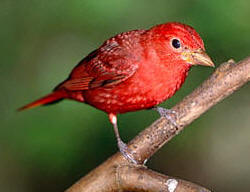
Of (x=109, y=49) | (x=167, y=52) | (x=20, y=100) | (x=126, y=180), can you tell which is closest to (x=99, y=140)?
(x=20, y=100)

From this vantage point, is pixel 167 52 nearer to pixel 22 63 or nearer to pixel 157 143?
pixel 157 143

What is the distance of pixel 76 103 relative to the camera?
494cm

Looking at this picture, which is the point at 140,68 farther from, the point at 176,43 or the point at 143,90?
the point at 176,43

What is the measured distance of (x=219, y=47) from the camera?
463cm

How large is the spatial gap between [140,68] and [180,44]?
378mm

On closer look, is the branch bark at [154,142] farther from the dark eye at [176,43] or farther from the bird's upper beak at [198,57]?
the dark eye at [176,43]

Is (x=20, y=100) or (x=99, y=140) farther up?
(x=20, y=100)

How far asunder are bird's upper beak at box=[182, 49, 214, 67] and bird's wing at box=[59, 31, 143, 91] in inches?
15.6

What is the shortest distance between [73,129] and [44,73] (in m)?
0.73

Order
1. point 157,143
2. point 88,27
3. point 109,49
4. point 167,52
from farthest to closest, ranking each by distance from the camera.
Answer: point 88,27 → point 109,49 → point 167,52 → point 157,143

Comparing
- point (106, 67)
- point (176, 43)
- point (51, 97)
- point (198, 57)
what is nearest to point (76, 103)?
point (51, 97)

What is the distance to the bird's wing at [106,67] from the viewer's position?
153 inches

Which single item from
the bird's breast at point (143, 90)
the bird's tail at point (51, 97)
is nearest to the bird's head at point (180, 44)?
the bird's breast at point (143, 90)

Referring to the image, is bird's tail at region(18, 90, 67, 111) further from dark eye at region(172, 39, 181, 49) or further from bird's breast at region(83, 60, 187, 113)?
dark eye at region(172, 39, 181, 49)
